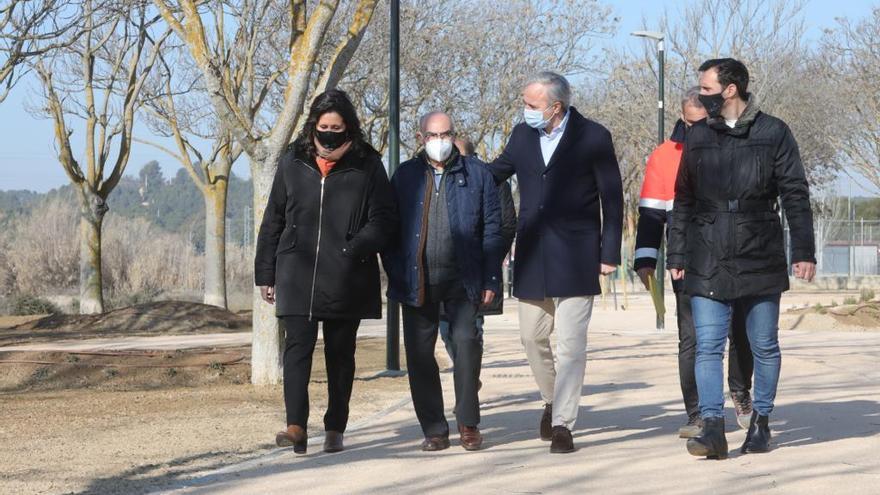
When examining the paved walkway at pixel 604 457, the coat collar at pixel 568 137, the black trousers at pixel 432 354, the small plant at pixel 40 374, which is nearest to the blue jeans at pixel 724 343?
the paved walkway at pixel 604 457

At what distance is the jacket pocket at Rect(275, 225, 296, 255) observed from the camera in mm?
8242

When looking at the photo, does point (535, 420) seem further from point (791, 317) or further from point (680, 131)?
point (791, 317)

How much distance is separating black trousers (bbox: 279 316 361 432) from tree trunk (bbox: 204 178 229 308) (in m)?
24.5

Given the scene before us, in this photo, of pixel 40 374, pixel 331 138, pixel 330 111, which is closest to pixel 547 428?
pixel 331 138

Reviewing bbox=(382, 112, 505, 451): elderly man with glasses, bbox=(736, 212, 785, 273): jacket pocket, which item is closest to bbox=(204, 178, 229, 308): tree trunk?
bbox=(382, 112, 505, 451): elderly man with glasses

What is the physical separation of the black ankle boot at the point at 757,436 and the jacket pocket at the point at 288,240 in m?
2.57

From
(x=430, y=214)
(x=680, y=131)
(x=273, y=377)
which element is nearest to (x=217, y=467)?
(x=430, y=214)

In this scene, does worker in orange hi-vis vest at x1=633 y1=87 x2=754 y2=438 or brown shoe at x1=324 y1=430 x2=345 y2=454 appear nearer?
brown shoe at x1=324 y1=430 x2=345 y2=454

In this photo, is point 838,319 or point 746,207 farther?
point 838,319

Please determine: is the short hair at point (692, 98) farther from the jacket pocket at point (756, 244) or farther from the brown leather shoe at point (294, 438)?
the brown leather shoe at point (294, 438)

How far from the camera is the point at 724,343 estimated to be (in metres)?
8.08

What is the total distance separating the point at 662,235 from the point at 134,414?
384 cm

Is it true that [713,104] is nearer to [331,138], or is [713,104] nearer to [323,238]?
[331,138]

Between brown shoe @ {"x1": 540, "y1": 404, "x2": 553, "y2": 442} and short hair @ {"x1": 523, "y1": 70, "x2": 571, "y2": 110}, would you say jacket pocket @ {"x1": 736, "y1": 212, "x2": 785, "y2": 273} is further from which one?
brown shoe @ {"x1": 540, "y1": 404, "x2": 553, "y2": 442}
